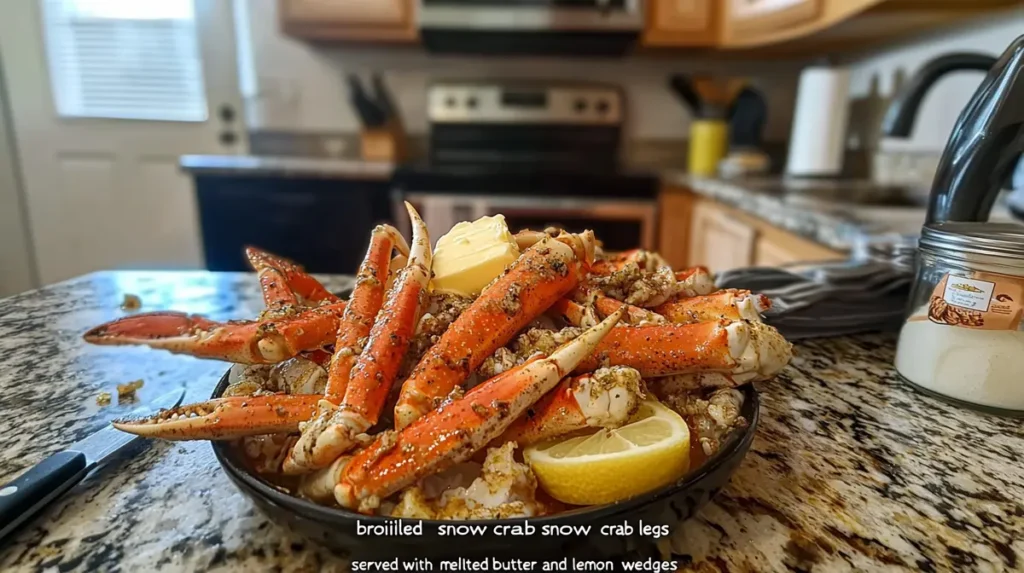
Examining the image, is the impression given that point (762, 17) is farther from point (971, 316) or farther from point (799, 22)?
point (971, 316)

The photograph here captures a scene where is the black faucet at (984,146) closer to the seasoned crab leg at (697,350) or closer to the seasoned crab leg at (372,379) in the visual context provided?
the seasoned crab leg at (697,350)

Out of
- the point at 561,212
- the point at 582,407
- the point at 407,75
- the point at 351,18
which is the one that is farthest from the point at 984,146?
the point at 407,75

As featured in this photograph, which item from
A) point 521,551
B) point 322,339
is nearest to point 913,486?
point 521,551

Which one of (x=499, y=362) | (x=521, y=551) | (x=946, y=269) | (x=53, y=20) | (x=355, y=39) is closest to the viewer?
(x=521, y=551)

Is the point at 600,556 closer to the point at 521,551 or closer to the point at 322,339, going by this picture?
the point at 521,551

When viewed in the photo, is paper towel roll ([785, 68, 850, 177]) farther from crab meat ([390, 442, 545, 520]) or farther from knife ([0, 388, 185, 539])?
knife ([0, 388, 185, 539])

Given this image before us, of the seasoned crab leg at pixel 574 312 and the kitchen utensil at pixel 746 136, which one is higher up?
the kitchen utensil at pixel 746 136

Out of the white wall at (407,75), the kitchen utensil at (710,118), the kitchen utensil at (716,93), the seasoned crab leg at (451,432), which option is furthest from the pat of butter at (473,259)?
the white wall at (407,75)
